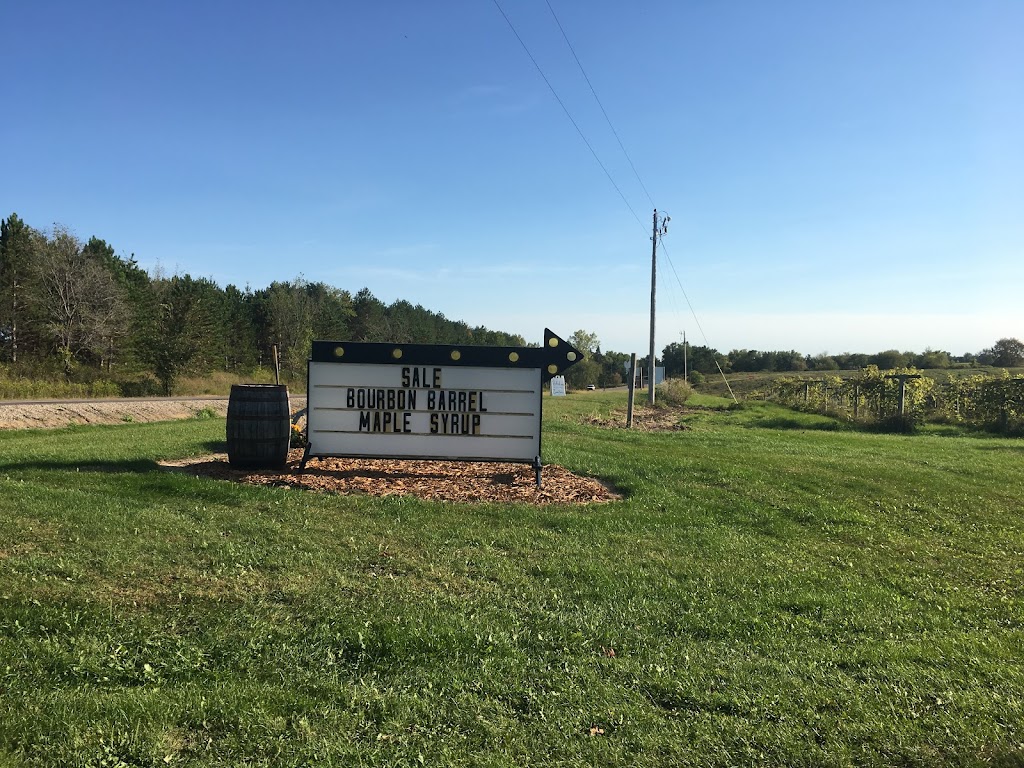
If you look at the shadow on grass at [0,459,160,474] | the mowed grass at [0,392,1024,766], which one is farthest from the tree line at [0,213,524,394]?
the mowed grass at [0,392,1024,766]

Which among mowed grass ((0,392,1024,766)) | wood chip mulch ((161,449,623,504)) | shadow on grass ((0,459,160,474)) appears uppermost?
shadow on grass ((0,459,160,474))

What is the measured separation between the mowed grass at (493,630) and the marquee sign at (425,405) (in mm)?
1810

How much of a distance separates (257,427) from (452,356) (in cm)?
281

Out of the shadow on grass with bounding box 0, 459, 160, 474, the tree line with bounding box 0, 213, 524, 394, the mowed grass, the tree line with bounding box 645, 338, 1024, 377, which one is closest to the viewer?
the mowed grass

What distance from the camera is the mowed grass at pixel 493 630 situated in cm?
271

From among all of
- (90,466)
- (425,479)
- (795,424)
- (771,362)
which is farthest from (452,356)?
(771,362)

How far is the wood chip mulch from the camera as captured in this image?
310 inches

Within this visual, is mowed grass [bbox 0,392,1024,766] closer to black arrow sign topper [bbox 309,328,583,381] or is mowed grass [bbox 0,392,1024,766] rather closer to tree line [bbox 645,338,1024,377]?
black arrow sign topper [bbox 309,328,583,381]

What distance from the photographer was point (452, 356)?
354 inches

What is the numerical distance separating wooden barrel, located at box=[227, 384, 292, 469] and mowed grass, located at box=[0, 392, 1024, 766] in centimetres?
130

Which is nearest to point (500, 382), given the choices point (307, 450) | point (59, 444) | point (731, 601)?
point (307, 450)

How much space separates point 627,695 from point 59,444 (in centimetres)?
1216

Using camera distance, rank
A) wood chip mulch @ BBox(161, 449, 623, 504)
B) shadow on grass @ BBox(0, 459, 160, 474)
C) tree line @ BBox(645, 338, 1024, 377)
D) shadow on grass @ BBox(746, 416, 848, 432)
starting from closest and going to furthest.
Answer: wood chip mulch @ BBox(161, 449, 623, 504) < shadow on grass @ BBox(0, 459, 160, 474) < shadow on grass @ BBox(746, 416, 848, 432) < tree line @ BBox(645, 338, 1024, 377)

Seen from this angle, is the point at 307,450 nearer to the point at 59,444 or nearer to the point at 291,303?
the point at 59,444
